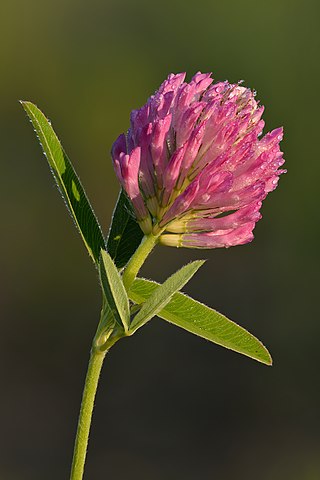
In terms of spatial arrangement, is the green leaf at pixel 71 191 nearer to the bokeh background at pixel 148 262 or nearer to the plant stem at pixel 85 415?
the plant stem at pixel 85 415

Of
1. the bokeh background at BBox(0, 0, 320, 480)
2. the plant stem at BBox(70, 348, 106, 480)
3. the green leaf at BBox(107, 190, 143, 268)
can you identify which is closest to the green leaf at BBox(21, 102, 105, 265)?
the green leaf at BBox(107, 190, 143, 268)

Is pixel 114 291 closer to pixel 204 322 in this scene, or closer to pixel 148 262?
pixel 204 322

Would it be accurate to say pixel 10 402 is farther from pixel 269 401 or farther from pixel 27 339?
pixel 269 401

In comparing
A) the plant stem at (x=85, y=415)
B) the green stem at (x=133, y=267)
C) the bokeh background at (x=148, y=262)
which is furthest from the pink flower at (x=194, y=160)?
the bokeh background at (x=148, y=262)

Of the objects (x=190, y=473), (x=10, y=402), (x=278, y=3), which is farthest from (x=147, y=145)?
(x=278, y=3)

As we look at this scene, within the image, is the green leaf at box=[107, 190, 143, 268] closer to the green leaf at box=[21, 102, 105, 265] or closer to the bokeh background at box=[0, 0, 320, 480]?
the green leaf at box=[21, 102, 105, 265]

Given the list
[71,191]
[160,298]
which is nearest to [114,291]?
[160,298]
